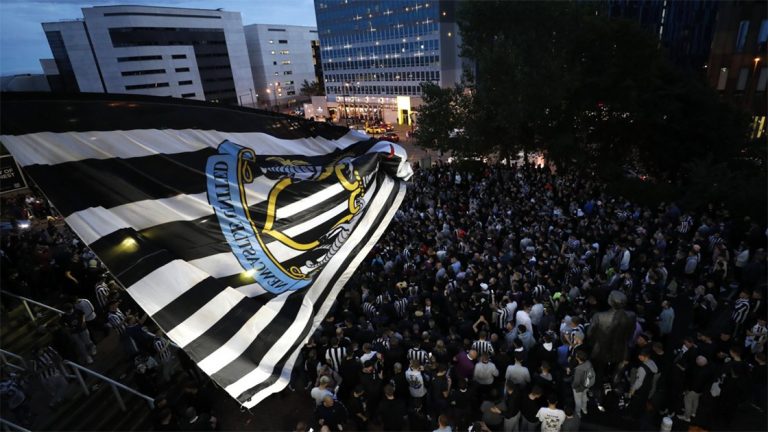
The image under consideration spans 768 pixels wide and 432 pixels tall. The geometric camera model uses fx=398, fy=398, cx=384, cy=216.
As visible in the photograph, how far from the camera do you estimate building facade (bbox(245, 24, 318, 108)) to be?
94.6m

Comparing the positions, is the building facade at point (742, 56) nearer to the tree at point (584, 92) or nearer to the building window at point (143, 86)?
the tree at point (584, 92)

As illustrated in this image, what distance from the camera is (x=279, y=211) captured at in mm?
4719

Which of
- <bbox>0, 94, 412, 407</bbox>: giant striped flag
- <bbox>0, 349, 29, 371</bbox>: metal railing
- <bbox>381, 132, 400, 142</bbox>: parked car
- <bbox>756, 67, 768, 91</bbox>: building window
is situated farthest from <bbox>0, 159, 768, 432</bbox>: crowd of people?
<bbox>381, 132, 400, 142</bbox>: parked car

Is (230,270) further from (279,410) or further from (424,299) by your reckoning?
(424,299)

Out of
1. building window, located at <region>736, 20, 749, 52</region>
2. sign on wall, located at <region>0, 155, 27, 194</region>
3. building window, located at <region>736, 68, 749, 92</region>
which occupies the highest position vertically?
building window, located at <region>736, 20, 749, 52</region>

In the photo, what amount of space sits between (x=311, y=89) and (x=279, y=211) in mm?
98386

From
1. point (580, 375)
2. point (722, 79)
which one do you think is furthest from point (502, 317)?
point (722, 79)

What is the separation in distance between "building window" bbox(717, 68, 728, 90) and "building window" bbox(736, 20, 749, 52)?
1.52m

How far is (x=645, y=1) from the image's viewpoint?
146ft

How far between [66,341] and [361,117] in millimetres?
67665

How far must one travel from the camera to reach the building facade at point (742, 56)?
28.2 meters

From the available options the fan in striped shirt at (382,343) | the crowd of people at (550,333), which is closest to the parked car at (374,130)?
the crowd of people at (550,333)

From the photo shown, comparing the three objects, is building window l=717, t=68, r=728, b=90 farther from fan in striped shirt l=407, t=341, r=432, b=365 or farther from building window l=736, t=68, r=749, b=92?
fan in striped shirt l=407, t=341, r=432, b=365

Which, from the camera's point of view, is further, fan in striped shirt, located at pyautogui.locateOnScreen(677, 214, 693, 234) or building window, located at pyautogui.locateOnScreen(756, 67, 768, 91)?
building window, located at pyautogui.locateOnScreen(756, 67, 768, 91)
